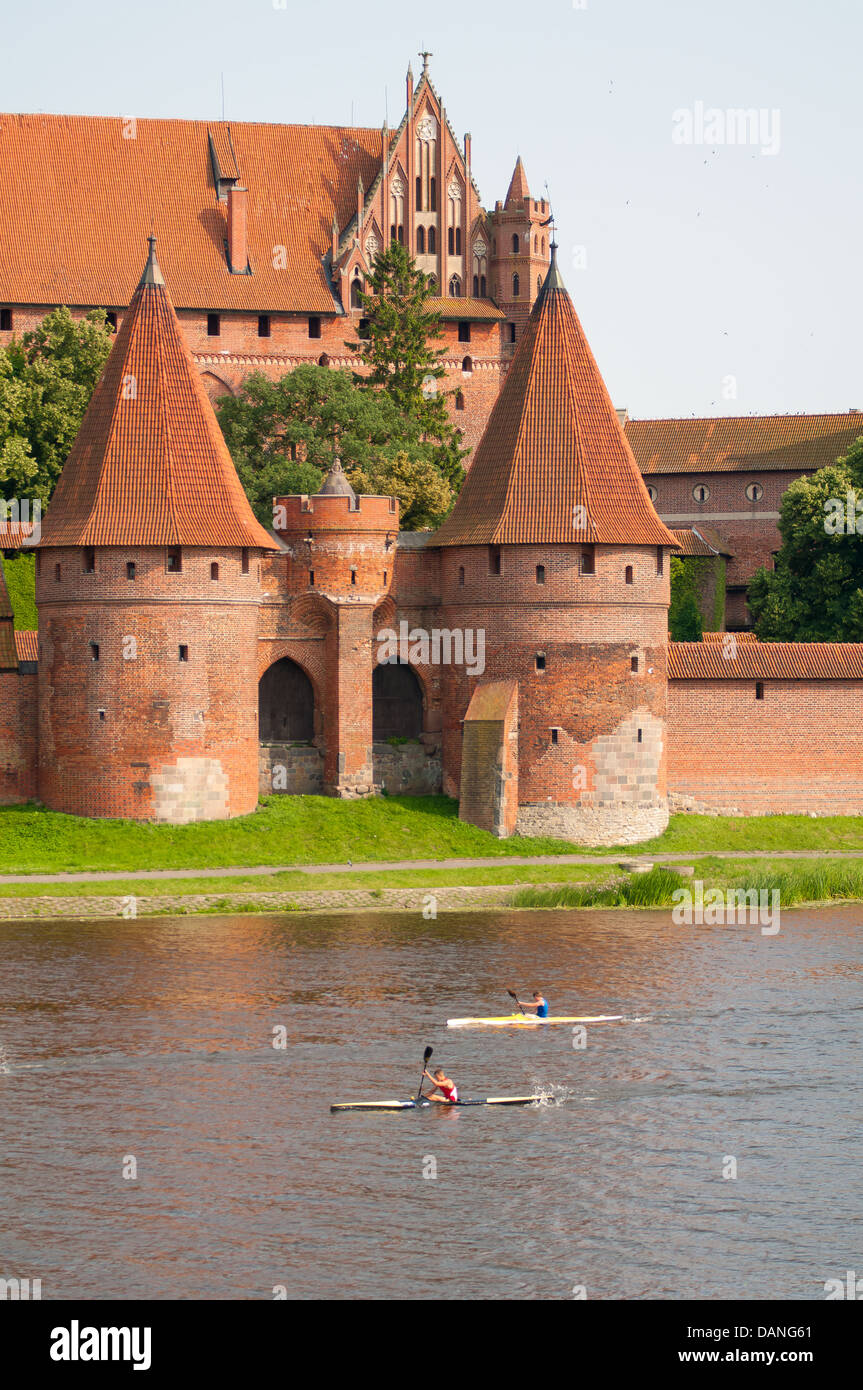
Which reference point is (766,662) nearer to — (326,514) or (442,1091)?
(326,514)

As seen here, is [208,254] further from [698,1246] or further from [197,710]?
[698,1246]

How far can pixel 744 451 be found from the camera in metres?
84.1

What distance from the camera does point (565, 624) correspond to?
167 ft

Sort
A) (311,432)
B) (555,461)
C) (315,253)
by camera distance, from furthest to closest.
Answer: (315,253), (311,432), (555,461)

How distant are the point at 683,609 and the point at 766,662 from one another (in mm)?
17106

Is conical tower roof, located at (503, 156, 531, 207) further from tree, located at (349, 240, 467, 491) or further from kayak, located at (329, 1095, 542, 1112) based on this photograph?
kayak, located at (329, 1095, 542, 1112)

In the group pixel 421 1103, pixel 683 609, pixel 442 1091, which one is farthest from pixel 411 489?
pixel 421 1103

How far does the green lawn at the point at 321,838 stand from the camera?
46.8 metres

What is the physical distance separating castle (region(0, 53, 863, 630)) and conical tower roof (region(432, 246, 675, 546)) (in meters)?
27.7

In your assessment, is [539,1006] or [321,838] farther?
[321,838]

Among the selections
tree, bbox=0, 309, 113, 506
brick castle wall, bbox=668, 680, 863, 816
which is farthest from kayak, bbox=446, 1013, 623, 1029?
tree, bbox=0, 309, 113, 506

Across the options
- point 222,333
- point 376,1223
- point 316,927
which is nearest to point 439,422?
point 222,333

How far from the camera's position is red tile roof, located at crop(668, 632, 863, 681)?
53.7 metres
